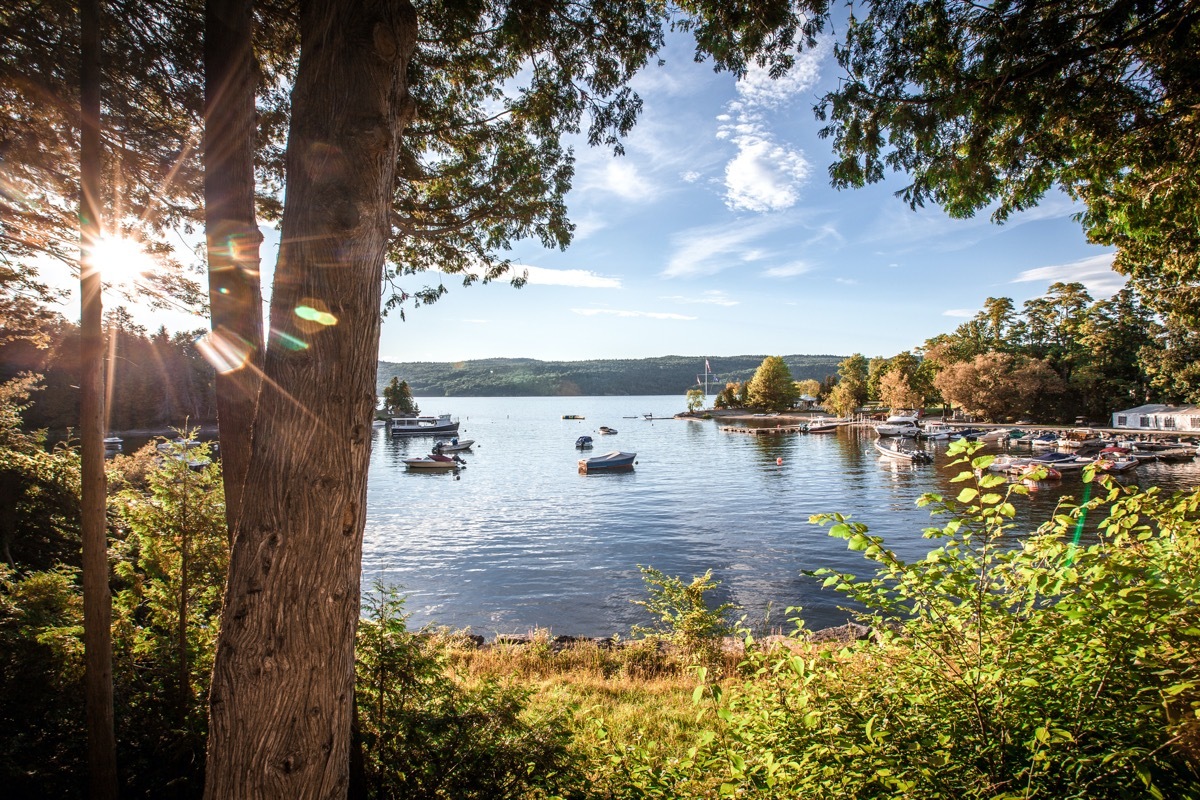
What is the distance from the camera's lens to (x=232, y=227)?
346 centimetres

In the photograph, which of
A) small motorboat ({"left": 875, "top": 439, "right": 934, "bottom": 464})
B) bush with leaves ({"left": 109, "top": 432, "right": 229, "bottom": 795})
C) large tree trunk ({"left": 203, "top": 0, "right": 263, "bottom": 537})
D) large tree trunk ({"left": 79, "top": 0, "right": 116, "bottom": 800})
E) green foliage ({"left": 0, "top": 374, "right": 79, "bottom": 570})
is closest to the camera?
large tree trunk ({"left": 203, "top": 0, "right": 263, "bottom": 537})

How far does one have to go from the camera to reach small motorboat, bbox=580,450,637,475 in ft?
150

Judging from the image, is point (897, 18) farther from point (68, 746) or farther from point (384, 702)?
point (68, 746)

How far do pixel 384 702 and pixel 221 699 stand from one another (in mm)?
2457

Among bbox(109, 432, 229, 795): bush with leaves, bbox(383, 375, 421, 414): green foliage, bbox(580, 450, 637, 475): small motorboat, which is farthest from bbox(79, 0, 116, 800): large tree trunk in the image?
bbox(383, 375, 421, 414): green foliage

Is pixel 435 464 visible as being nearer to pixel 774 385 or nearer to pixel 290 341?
pixel 290 341

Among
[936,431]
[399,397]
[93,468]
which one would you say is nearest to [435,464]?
[93,468]

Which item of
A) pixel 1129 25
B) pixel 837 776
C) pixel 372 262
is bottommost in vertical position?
pixel 837 776

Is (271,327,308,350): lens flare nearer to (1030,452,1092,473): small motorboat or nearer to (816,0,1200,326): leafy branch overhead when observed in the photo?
(816,0,1200,326): leafy branch overhead

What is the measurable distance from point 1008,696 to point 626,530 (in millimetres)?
23966

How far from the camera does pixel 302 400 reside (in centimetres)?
217

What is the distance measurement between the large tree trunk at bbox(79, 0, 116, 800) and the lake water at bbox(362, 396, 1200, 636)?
2.33 m

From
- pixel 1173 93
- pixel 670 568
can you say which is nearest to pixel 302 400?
pixel 1173 93

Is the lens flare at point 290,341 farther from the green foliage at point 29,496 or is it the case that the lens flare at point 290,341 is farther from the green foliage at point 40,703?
the green foliage at point 29,496
